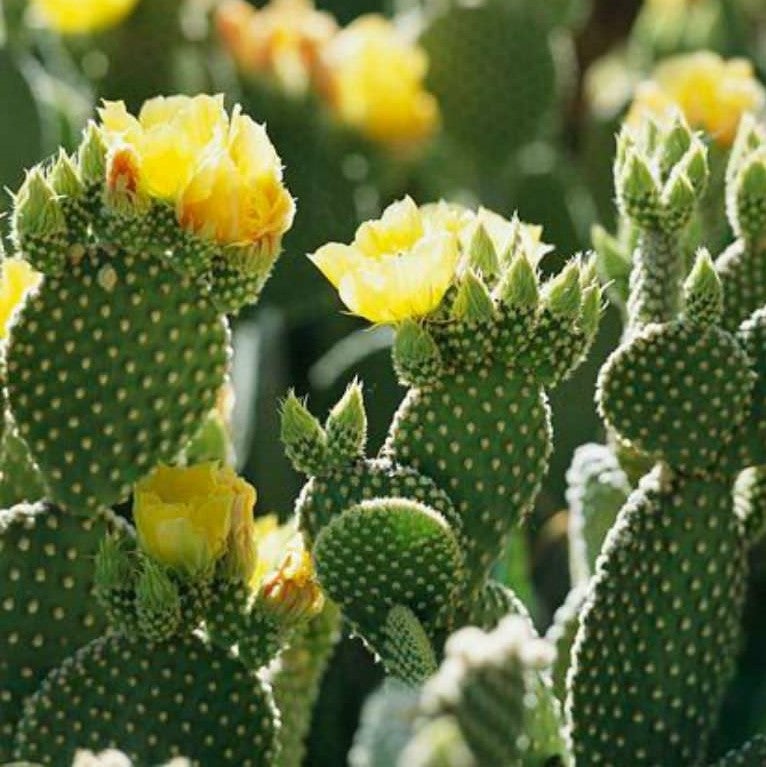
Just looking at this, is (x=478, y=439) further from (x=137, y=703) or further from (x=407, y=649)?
(x=137, y=703)

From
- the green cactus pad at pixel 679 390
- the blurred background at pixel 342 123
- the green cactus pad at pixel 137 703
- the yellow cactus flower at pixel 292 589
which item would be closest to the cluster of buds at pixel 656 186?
the green cactus pad at pixel 679 390

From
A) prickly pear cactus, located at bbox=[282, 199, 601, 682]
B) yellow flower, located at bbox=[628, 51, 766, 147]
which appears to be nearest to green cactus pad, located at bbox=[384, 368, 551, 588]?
prickly pear cactus, located at bbox=[282, 199, 601, 682]

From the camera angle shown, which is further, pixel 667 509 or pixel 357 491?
pixel 667 509

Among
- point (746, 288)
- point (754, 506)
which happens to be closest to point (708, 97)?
point (746, 288)

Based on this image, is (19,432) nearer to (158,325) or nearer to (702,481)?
(158,325)

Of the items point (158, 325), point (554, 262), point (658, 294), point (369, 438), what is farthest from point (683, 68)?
point (158, 325)
